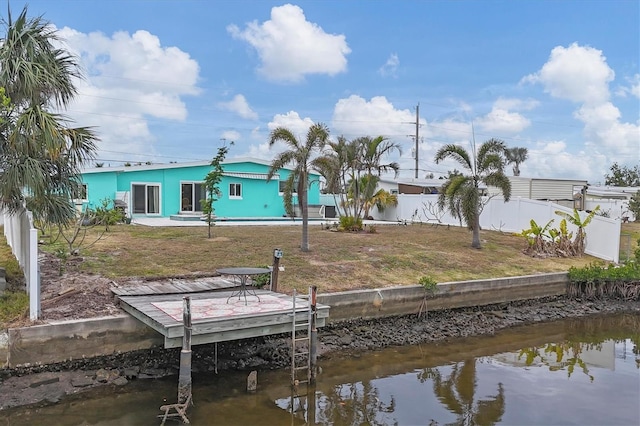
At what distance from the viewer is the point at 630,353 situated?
10875mm

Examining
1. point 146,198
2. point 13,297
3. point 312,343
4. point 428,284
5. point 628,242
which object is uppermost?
point 146,198

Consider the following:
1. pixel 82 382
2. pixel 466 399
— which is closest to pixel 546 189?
pixel 466 399

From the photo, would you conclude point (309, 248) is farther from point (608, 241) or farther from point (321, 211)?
point (321, 211)

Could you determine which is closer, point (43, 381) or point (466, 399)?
point (43, 381)

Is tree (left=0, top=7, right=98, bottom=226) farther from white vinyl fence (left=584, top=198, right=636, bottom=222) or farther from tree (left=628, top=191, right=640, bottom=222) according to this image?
tree (left=628, top=191, right=640, bottom=222)

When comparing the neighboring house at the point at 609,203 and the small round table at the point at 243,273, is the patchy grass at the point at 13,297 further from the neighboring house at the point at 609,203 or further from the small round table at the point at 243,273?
the neighboring house at the point at 609,203

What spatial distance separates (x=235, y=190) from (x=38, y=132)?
18.9 m

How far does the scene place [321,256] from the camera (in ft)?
46.0

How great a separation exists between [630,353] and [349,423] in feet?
24.1

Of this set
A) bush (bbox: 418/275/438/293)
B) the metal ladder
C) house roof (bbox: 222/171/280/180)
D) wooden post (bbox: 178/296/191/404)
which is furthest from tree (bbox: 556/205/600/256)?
wooden post (bbox: 178/296/191/404)

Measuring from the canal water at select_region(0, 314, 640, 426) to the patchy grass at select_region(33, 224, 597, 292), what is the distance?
272cm

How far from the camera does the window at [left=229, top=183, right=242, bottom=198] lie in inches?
1070

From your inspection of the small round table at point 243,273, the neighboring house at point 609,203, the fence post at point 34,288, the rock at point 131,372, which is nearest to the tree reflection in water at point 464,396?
the small round table at point 243,273

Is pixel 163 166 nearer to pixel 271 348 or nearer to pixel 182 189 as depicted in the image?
pixel 182 189
